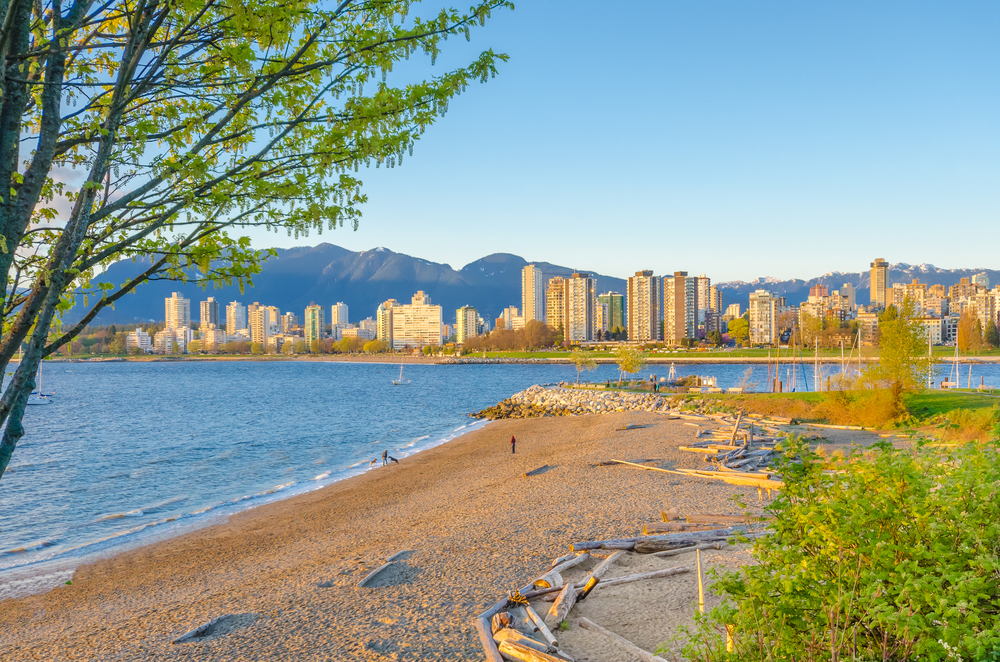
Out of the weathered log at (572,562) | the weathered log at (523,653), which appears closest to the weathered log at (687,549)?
the weathered log at (572,562)

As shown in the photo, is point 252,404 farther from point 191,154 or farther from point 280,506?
point 191,154

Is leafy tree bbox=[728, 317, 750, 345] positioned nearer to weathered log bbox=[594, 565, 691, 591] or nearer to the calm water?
the calm water

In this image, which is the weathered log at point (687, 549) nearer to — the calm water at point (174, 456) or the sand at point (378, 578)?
the sand at point (378, 578)

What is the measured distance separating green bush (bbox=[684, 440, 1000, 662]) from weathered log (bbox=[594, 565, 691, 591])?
4163 millimetres

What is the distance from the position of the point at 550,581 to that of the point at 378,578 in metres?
3.49

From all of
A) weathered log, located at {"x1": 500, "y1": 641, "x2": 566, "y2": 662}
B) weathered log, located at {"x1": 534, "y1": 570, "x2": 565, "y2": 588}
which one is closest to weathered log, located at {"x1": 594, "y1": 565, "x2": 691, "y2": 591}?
weathered log, located at {"x1": 534, "y1": 570, "x2": 565, "y2": 588}

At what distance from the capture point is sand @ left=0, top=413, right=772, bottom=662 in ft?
25.9

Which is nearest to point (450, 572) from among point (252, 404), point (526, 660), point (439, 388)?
point (526, 660)

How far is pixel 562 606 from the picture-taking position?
770 centimetres

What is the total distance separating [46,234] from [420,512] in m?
13.6

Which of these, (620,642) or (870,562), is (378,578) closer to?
(620,642)

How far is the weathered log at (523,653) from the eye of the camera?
6.22 metres

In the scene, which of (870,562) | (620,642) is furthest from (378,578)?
(870,562)

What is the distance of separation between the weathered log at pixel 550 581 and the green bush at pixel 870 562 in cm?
420
